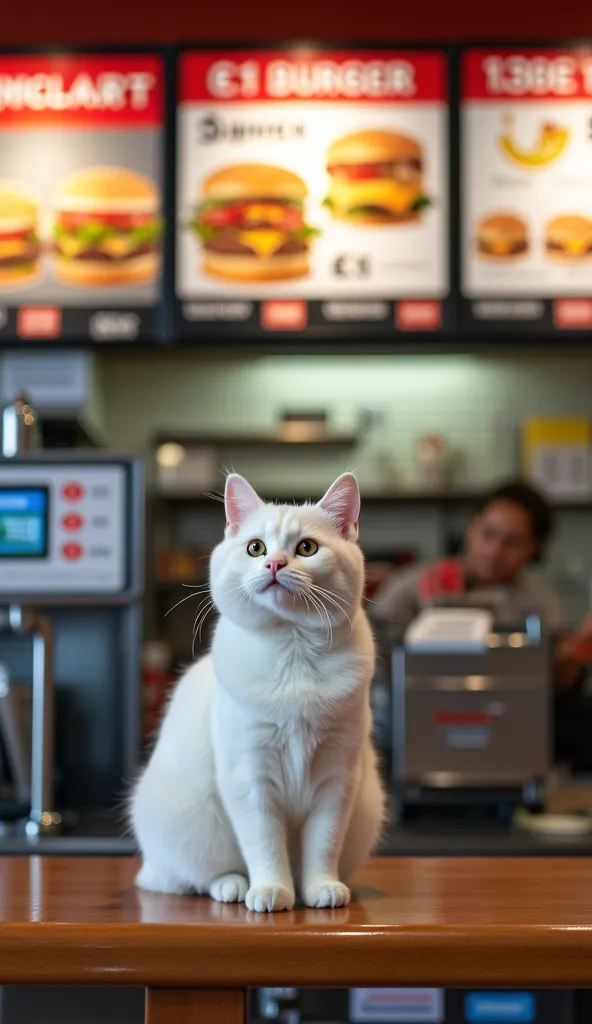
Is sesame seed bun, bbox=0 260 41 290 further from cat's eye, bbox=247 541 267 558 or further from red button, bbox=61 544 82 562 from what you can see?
cat's eye, bbox=247 541 267 558

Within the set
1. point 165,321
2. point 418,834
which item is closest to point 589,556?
point 165,321

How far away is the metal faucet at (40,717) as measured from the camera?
6.24ft

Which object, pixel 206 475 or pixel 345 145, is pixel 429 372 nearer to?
pixel 206 475

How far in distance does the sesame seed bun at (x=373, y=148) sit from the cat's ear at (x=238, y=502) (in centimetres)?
264

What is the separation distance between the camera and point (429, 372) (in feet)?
17.3

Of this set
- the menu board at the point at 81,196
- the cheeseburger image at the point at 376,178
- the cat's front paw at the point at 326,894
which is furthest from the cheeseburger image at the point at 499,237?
the cat's front paw at the point at 326,894

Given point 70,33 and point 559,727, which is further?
point 70,33

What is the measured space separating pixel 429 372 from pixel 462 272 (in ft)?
6.06

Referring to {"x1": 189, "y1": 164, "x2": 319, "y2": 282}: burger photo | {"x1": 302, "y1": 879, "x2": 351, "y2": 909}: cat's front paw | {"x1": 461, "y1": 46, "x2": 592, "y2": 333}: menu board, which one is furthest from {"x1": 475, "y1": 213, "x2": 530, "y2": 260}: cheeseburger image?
{"x1": 302, "y1": 879, "x2": 351, "y2": 909}: cat's front paw

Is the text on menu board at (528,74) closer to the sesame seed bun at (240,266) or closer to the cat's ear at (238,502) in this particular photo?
the sesame seed bun at (240,266)

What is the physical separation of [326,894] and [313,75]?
293 centimetres

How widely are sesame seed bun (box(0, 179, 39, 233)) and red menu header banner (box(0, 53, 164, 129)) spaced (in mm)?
174

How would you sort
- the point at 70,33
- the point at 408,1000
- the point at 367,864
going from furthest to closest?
the point at 70,33
the point at 408,1000
the point at 367,864

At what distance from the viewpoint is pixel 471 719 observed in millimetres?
2275
